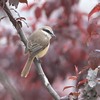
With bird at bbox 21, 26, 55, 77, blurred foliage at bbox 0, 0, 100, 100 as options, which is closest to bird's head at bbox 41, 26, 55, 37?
bird at bbox 21, 26, 55, 77

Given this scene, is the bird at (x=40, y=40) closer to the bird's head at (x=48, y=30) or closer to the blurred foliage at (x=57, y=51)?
the bird's head at (x=48, y=30)

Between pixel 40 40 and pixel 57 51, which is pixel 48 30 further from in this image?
pixel 57 51

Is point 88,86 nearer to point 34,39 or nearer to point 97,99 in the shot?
point 97,99

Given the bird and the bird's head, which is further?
the bird's head

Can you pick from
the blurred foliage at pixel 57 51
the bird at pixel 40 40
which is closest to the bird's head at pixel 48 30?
the bird at pixel 40 40

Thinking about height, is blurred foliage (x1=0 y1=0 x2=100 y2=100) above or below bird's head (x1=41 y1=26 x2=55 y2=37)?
below

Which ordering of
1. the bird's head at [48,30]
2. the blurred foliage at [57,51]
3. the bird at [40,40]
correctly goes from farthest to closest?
the blurred foliage at [57,51] → the bird's head at [48,30] → the bird at [40,40]

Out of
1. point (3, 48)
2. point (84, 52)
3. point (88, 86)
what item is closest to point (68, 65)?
point (84, 52)

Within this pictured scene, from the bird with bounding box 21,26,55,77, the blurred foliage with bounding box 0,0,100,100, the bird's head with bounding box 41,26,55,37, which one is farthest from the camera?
the blurred foliage with bounding box 0,0,100,100

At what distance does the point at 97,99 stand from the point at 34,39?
1670 millimetres

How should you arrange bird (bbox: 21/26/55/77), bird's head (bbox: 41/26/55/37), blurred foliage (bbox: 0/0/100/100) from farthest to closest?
blurred foliage (bbox: 0/0/100/100) → bird's head (bbox: 41/26/55/37) → bird (bbox: 21/26/55/77)

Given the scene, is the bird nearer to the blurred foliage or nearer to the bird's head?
the bird's head

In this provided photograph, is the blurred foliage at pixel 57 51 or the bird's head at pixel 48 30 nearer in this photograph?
the bird's head at pixel 48 30

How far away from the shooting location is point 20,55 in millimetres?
3326
